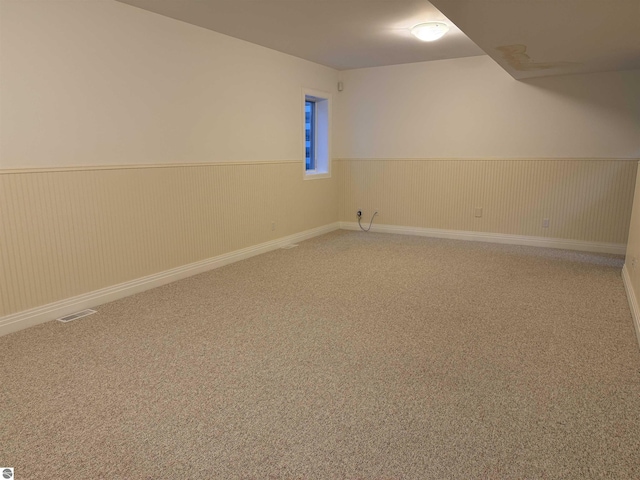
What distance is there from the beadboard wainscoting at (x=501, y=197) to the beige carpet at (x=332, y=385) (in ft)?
6.10

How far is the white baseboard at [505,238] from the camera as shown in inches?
213

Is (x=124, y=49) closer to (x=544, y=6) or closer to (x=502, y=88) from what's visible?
(x=544, y=6)

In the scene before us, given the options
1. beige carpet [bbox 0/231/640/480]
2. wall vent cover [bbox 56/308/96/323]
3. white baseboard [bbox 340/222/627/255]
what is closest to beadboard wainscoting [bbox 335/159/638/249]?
white baseboard [bbox 340/222/627/255]

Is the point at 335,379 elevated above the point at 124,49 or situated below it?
below

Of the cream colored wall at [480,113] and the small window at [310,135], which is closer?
the cream colored wall at [480,113]

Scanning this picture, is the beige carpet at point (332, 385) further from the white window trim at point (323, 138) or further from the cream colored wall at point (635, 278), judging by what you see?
the white window trim at point (323, 138)

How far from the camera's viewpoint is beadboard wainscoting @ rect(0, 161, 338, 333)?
10.3 ft

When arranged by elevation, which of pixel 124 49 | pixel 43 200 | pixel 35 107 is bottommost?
pixel 43 200

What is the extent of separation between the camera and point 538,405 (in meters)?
2.15

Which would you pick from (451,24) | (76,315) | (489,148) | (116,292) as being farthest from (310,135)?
(76,315)

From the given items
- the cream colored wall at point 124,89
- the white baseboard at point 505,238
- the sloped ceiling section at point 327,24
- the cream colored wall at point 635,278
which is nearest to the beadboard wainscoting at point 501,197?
the white baseboard at point 505,238

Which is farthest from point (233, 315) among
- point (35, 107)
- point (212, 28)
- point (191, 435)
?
point (212, 28)

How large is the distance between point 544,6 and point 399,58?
3289mm

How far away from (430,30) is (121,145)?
116 inches
